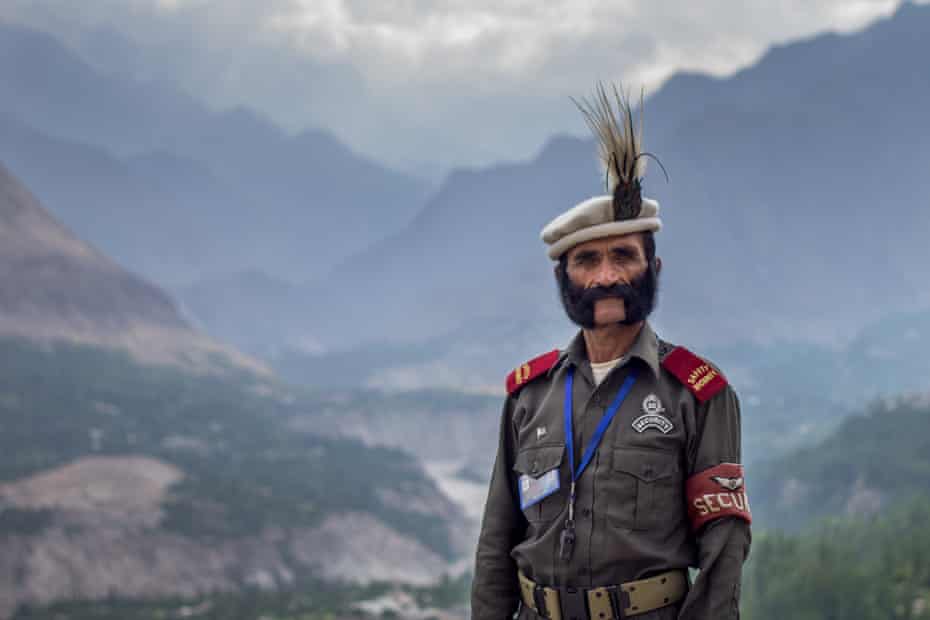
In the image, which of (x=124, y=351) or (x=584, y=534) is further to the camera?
(x=124, y=351)

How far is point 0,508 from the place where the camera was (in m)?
59.4

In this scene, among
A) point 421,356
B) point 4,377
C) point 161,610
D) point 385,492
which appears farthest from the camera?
point 421,356

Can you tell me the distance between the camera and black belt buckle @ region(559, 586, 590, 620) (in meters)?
3.71

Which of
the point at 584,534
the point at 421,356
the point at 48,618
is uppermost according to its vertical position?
the point at 421,356

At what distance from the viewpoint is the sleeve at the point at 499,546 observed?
408 cm

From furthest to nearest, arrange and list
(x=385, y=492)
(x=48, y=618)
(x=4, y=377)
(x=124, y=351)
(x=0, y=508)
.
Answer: (x=124, y=351) → (x=4, y=377) → (x=385, y=492) → (x=0, y=508) → (x=48, y=618)

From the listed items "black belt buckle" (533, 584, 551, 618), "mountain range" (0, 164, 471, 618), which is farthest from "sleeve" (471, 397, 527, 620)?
"mountain range" (0, 164, 471, 618)

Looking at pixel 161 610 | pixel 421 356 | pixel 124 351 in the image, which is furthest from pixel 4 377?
pixel 421 356

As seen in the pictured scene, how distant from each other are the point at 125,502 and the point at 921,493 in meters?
47.8

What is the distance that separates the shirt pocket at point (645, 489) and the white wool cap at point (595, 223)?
801 millimetres

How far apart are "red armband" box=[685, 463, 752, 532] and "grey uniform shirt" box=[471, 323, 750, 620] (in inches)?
1.3

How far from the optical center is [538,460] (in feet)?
13.0

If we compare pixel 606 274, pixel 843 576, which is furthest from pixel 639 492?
pixel 843 576

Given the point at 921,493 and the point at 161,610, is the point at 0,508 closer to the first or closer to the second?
the point at 161,610
